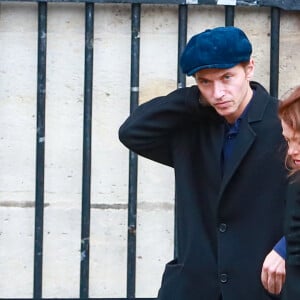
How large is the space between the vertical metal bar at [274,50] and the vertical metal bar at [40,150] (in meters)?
1.03

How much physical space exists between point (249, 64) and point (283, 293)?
0.84 meters

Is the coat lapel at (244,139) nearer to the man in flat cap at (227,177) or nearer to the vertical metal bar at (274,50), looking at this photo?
the man in flat cap at (227,177)

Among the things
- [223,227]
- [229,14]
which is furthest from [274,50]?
[223,227]

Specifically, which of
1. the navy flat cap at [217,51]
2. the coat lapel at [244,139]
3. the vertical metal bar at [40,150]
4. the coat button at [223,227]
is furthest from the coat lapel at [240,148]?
the vertical metal bar at [40,150]

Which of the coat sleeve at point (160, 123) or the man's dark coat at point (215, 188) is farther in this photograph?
the coat sleeve at point (160, 123)

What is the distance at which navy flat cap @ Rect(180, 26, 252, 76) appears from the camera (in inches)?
149

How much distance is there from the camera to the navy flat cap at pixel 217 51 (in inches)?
149

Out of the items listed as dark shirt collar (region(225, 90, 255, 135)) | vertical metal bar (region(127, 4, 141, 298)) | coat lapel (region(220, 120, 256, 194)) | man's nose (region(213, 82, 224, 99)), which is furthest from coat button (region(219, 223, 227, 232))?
vertical metal bar (region(127, 4, 141, 298))

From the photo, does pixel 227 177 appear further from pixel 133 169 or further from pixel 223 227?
pixel 133 169

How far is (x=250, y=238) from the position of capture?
3.85m

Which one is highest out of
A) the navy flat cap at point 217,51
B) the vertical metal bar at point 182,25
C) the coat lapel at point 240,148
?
the vertical metal bar at point 182,25

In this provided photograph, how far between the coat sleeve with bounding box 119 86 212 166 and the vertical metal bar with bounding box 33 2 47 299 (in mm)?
1272

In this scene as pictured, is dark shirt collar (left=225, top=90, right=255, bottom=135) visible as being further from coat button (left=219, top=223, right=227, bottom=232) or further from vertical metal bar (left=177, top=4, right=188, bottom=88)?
vertical metal bar (left=177, top=4, right=188, bottom=88)

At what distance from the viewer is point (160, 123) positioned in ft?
13.5
